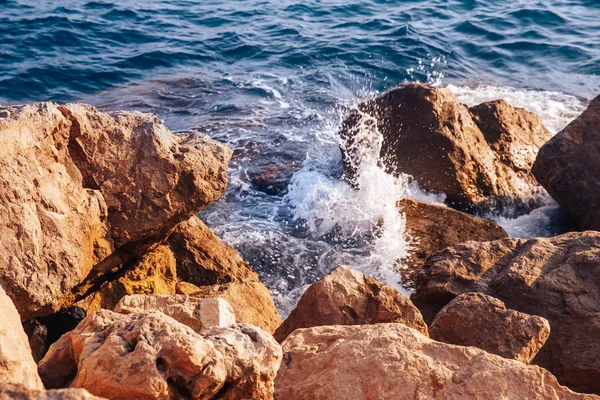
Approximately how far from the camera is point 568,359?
Result: 157 inches

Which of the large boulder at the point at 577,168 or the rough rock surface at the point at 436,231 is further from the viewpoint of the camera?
the large boulder at the point at 577,168

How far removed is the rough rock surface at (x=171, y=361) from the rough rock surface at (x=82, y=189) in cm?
117

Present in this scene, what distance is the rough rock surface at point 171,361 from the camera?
7.27ft

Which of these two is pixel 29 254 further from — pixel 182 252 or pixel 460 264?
pixel 460 264

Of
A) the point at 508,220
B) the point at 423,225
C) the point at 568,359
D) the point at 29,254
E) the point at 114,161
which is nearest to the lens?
the point at 29,254

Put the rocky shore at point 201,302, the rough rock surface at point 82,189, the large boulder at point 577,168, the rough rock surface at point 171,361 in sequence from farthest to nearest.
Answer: the large boulder at point 577,168, the rough rock surface at point 82,189, the rocky shore at point 201,302, the rough rock surface at point 171,361

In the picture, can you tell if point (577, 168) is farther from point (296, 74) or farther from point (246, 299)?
point (296, 74)

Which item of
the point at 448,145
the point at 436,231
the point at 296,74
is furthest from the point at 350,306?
the point at 296,74

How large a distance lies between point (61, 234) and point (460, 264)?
2.73m

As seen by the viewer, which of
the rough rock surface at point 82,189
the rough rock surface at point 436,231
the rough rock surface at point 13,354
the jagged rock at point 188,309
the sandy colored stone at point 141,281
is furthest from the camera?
the rough rock surface at point 436,231

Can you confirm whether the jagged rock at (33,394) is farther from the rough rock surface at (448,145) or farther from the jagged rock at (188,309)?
the rough rock surface at (448,145)

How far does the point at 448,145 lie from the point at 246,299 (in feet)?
12.0

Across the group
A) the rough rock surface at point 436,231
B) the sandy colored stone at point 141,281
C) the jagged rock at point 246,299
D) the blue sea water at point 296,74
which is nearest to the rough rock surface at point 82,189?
the sandy colored stone at point 141,281

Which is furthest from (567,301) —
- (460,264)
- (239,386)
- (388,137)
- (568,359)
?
(388,137)
